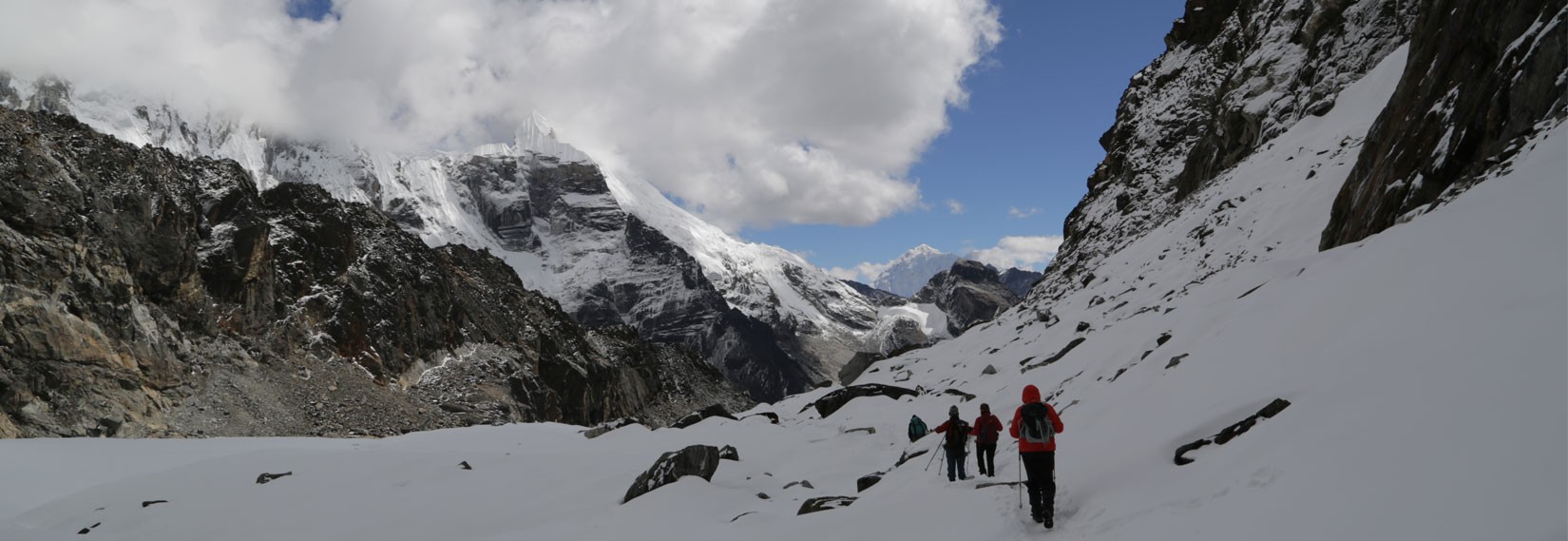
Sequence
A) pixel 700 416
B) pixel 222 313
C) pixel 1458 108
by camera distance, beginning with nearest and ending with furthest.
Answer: pixel 1458 108 → pixel 700 416 → pixel 222 313

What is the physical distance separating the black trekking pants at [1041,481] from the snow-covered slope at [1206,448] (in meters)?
0.23

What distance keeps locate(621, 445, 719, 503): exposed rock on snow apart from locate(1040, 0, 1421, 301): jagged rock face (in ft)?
98.3

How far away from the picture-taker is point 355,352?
215 ft

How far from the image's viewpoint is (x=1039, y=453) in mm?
7906

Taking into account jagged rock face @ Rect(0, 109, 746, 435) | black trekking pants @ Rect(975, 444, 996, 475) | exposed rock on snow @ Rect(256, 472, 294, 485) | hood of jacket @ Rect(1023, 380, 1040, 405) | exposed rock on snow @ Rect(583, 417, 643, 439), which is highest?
jagged rock face @ Rect(0, 109, 746, 435)

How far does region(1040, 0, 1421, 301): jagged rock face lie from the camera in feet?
108

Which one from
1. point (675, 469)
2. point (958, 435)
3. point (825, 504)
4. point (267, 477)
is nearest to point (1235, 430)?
point (958, 435)

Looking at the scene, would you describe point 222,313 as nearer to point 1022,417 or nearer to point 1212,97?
point 1022,417

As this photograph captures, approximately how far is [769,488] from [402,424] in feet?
181

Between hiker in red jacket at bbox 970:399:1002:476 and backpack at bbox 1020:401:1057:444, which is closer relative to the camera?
backpack at bbox 1020:401:1057:444

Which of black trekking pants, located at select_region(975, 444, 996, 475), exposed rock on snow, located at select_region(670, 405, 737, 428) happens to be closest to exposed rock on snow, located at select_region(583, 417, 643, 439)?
exposed rock on snow, located at select_region(670, 405, 737, 428)

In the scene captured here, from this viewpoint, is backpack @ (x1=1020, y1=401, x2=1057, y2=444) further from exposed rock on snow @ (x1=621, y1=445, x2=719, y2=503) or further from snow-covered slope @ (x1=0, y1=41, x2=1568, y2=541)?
exposed rock on snow @ (x1=621, y1=445, x2=719, y2=503)

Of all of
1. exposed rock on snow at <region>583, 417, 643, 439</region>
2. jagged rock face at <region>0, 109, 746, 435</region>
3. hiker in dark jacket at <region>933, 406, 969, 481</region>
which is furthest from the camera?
jagged rock face at <region>0, 109, 746, 435</region>

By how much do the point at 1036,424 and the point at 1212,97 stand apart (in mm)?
53609
